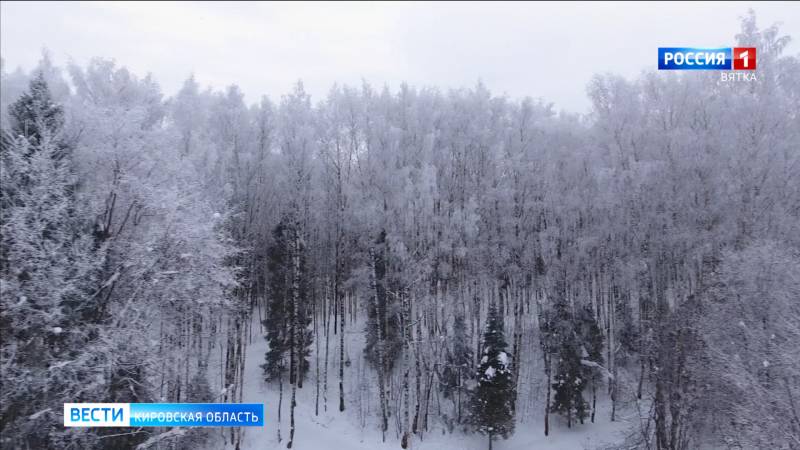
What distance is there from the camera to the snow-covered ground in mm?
24391

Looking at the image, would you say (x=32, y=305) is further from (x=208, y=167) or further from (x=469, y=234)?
(x=469, y=234)

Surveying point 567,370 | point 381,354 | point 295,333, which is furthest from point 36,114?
point 567,370

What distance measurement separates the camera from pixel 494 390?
83.4 ft

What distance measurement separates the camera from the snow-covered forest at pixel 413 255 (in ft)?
46.5

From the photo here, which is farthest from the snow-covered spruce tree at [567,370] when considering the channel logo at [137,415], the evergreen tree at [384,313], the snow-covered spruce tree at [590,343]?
the channel logo at [137,415]

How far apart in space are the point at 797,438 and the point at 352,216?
2090 centimetres

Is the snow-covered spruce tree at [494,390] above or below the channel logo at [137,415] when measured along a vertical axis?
below

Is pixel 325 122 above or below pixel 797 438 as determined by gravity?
above

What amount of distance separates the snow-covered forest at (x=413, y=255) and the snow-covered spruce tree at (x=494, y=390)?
11 cm

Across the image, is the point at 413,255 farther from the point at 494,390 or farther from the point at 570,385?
the point at 570,385

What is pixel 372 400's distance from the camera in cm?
2848

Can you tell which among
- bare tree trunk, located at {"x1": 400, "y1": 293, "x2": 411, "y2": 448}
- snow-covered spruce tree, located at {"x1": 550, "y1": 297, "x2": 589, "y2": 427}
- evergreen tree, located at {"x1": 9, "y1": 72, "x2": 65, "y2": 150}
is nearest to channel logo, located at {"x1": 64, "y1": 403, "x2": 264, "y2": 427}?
evergreen tree, located at {"x1": 9, "y1": 72, "x2": 65, "y2": 150}

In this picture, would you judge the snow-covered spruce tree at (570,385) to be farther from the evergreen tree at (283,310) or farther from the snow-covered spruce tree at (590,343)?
the evergreen tree at (283,310)

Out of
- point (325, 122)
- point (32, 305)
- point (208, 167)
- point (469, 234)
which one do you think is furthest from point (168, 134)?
point (469, 234)
